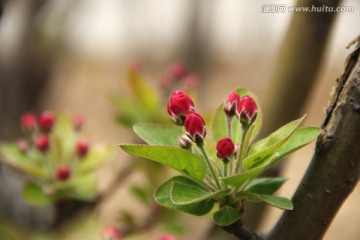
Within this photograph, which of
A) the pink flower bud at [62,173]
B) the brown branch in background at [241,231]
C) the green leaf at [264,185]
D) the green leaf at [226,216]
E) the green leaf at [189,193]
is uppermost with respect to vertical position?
the green leaf at [264,185]

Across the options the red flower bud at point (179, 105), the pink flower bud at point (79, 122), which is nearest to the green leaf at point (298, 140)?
the red flower bud at point (179, 105)

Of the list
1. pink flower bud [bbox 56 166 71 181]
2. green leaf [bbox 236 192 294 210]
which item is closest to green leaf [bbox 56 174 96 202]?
pink flower bud [bbox 56 166 71 181]

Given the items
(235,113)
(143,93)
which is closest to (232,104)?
(235,113)

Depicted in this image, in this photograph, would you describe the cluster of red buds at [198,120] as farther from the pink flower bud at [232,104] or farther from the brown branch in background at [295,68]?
the brown branch in background at [295,68]

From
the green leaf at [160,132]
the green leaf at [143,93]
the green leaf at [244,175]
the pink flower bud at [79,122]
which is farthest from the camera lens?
the green leaf at [143,93]

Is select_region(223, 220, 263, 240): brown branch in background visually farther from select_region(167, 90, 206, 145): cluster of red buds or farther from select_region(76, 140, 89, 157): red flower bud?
select_region(76, 140, 89, 157): red flower bud

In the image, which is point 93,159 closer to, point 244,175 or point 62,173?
point 62,173
